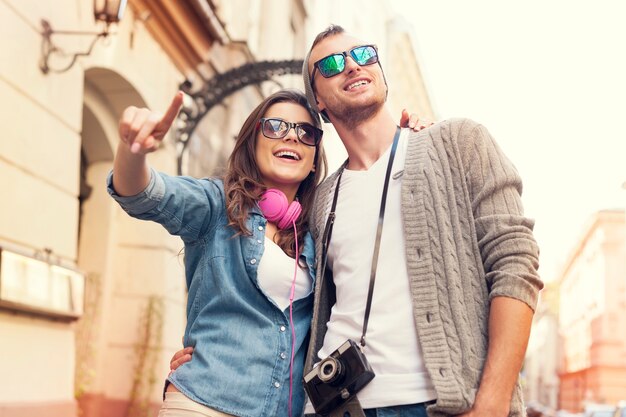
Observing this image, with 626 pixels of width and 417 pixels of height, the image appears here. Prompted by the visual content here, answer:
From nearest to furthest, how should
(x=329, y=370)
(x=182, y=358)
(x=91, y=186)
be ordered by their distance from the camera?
1. (x=329, y=370)
2. (x=182, y=358)
3. (x=91, y=186)

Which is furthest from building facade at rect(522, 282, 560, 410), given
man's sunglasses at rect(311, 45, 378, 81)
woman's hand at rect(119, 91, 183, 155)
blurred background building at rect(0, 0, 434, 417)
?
woman's hand at rect(119, 91, 183, 155)

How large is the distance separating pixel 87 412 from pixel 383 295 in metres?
6.20

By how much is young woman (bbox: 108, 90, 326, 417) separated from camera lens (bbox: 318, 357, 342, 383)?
30 cm

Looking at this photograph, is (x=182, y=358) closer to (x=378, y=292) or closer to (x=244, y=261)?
(x=244, y=261)

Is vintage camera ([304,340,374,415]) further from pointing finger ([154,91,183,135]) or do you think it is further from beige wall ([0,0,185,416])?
beige wall ([0,0,185,416])

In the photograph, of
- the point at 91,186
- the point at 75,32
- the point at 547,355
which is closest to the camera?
the point at 75,32

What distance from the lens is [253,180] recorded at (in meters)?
2.98

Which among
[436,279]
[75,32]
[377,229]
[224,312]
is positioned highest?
[75,32]

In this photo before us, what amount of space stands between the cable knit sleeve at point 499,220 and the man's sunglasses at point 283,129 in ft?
2.43

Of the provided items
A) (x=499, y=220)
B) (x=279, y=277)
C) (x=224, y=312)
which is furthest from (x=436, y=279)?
(x=224, y=312)

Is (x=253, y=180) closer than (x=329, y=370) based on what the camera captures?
No

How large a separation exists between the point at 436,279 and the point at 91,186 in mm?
6746

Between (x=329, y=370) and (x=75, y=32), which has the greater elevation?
(x=75, y=32)

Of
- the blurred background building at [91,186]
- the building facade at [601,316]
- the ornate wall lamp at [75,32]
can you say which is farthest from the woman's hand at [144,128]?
the building facade at [601,316]
